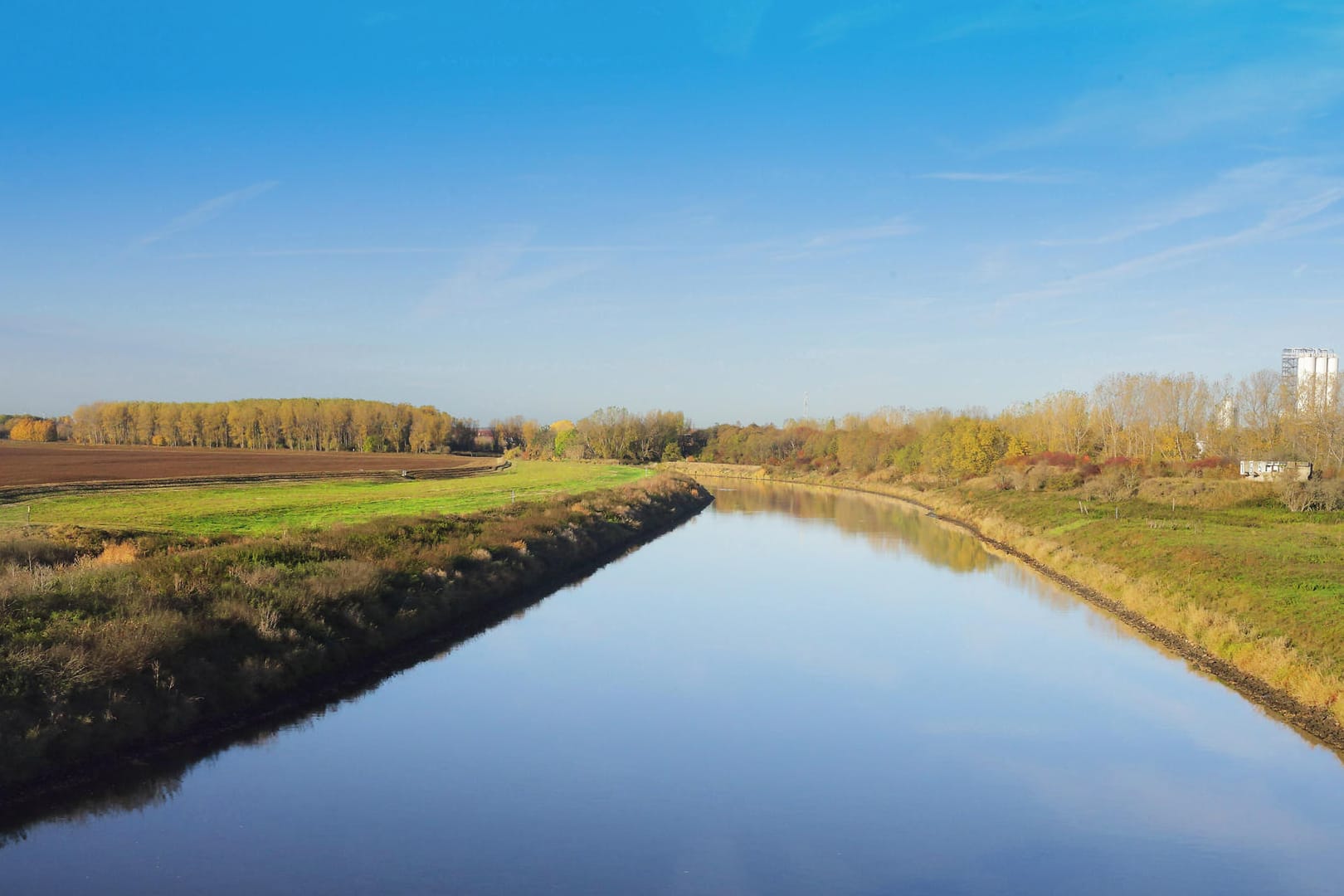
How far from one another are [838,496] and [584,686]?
5582 cm

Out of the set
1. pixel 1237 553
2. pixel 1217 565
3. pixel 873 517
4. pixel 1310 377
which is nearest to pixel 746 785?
pixel 1217 565

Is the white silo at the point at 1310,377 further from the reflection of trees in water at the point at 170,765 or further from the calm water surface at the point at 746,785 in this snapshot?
the reflection of trees in water at the point at 170,765

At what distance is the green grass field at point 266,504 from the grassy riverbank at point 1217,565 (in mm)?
23780

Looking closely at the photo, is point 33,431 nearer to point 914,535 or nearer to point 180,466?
point 180,466

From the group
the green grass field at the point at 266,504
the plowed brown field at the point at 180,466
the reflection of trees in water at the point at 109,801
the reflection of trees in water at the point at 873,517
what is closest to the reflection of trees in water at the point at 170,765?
the reflection of trees in water at the point at 109,801

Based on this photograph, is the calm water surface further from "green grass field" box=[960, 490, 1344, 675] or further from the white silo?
the white silo

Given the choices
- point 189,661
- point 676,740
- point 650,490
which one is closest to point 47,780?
point 189,661

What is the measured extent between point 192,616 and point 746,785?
8.70 meters

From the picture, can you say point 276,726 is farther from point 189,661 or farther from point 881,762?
point 881,762

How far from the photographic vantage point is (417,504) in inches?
1673

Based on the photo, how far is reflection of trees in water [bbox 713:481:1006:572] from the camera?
3516 cm

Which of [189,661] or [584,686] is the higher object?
[189,661]

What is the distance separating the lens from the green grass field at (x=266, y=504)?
3034 cm

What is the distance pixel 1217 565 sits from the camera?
21.7 m
